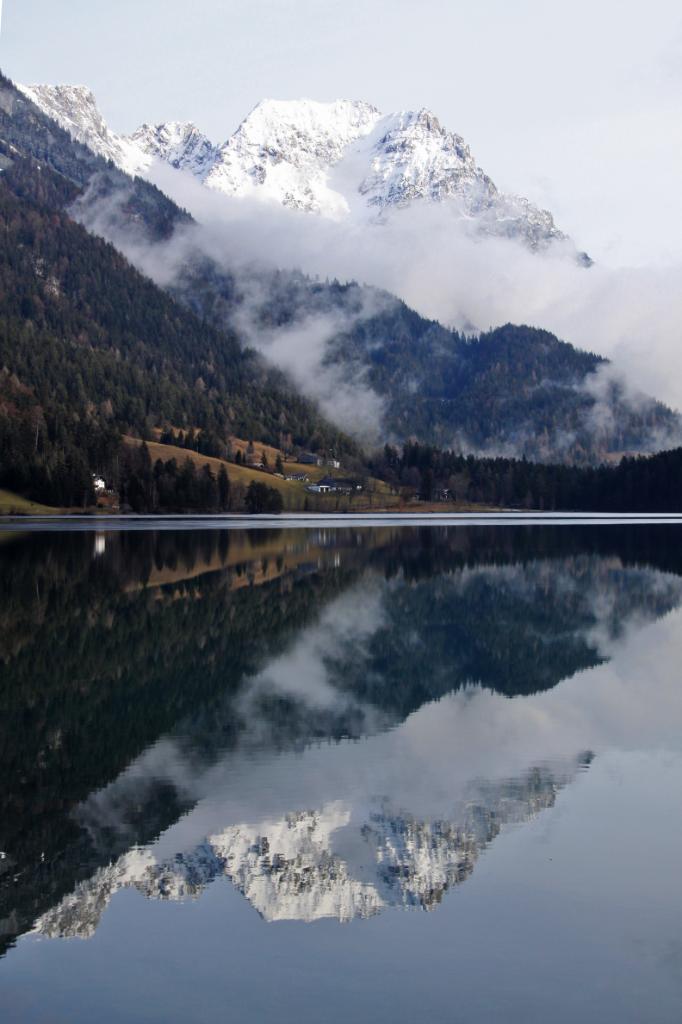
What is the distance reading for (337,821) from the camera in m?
20.9

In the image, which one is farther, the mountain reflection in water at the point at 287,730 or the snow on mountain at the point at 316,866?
the mountain reflection in water at the point at 287,730

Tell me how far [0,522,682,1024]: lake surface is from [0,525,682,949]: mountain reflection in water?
0.29 feet

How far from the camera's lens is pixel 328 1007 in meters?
13.8

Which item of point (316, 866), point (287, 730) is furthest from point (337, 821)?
point (287, 730)

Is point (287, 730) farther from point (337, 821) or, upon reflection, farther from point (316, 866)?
point (316, 866)

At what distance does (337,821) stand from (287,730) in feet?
26.7

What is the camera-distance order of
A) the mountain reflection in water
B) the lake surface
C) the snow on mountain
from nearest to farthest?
the lake surface, the snow on mountain, the mountain reflection in water

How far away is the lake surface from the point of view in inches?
572

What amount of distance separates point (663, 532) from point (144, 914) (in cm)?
14346

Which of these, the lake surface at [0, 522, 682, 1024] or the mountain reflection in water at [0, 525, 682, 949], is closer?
the lake surface at [0, 522, 682, 1024]

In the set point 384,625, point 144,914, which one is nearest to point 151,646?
point 384,625

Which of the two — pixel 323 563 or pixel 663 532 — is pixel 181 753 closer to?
pixel 323 563

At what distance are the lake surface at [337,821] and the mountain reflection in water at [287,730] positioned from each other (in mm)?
88

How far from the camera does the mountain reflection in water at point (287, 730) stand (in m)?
18.5
